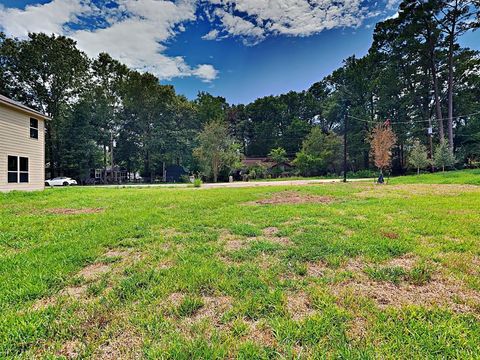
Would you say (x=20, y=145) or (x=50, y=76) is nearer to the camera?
(x=20, y=145)

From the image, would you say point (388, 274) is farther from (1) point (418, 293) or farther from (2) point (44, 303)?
(2) point (44, 303)

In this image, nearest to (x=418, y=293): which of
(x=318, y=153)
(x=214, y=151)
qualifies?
(x=214, y=151)

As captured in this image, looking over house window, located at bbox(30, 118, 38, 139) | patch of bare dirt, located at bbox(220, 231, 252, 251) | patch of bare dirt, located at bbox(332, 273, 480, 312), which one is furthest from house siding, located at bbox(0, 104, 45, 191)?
patch of bare dirt, located at bbox(332, 273, 480, 312)

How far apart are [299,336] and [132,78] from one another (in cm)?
3679

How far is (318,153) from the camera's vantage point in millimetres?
33312

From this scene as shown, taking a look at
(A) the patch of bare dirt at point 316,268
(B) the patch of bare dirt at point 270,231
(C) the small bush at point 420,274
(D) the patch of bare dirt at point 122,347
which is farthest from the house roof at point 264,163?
(D) the patch of bare dirt at point 122,347

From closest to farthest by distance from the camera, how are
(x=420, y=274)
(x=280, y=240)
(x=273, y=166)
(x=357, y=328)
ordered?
(x=357, y=328) → (x=420, y=274) → (x=280, y=240) → (x=273, y=166)

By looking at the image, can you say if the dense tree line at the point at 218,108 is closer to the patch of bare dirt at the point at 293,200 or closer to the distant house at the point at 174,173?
the distant house at the point at 174,173

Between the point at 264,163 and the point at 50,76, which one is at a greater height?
the point at 50,76

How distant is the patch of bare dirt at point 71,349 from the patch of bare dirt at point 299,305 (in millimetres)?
1613

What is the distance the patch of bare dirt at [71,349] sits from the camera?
1.59 meters

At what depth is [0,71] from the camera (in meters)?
24.0

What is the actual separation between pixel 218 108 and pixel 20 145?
29.3m

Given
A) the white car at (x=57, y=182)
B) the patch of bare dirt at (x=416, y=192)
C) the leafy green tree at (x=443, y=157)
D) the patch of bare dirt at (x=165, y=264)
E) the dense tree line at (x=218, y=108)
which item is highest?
the dense tree line at (x=218, y=108)
